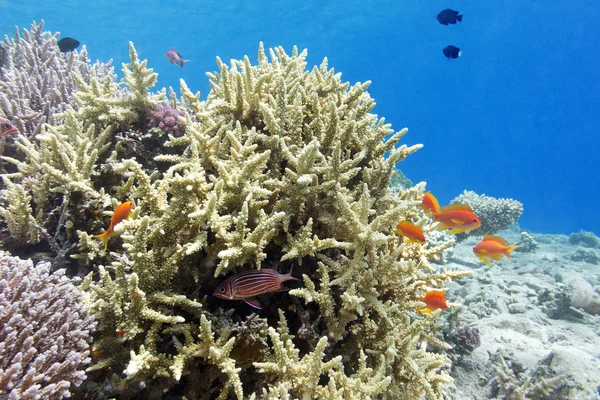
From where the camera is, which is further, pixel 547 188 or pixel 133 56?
pixel 547 188

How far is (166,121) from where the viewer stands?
348 cm

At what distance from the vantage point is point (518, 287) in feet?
29.1

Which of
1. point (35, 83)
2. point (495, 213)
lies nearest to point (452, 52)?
point (495, 213)

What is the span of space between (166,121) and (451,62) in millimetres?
135117

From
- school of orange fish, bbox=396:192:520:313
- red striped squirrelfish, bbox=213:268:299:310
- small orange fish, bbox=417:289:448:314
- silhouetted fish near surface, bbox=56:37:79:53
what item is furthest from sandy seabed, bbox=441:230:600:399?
silhouetted fish near surface, bbox=56:37:79:53

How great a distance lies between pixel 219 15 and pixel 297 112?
226 ft

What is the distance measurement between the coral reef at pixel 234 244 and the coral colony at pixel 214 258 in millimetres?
16

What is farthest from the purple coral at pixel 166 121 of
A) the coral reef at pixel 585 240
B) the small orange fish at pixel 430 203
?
the coral reef at pixel 585 240

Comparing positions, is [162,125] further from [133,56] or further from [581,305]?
[581,305]

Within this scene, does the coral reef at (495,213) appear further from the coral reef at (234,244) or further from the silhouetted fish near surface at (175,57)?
the silhouetted fish near surface at (175,57)

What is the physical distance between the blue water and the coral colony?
58651 mm

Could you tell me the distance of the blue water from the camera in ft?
190

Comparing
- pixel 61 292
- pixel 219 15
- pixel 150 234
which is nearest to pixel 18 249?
pixel 61 292

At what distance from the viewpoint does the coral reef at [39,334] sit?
1639mm
